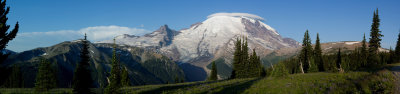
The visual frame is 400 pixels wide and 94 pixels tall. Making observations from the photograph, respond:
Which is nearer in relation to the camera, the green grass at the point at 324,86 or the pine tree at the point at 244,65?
the green grass at the point at 324,86

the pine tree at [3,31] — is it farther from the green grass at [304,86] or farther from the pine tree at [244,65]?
the pine tree at [244,65]

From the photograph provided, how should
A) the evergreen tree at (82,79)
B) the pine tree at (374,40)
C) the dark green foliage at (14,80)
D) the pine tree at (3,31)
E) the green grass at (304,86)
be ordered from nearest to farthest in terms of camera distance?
the green grass at (304,86)
the pine tree at (3,31)
the evergreen tree at (82,79)
the pine tree at (374,40)
the dark green foliage at (14,80)

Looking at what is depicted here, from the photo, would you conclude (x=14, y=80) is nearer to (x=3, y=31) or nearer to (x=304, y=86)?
(x=3, y=31)

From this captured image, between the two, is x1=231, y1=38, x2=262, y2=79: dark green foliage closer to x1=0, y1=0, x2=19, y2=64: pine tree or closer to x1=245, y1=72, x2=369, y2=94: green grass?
x1=245, y1=72, x2=369, y2=94: green grass

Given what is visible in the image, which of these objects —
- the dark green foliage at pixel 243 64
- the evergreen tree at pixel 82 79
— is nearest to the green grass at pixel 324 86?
the evergreen tree at pixel 82 79

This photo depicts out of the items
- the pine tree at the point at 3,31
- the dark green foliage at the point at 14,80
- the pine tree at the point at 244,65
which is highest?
the pine tree at the point at 3,31

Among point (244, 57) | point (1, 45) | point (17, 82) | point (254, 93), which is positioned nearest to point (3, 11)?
point (1, 45)

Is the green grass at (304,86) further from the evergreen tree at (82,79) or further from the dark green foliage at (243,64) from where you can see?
the dark green foliage at (243,64)

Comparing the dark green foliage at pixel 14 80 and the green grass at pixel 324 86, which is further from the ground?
the green grass at pixel 324 86

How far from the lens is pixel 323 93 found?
1370cm

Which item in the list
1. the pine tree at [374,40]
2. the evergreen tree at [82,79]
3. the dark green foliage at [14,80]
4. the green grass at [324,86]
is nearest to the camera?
the green grass at [324,86]

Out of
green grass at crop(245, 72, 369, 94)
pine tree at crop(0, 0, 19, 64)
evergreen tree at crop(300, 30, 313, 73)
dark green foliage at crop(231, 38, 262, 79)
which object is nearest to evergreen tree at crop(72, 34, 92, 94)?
pine tree at crop(0, 0, 19, 64)

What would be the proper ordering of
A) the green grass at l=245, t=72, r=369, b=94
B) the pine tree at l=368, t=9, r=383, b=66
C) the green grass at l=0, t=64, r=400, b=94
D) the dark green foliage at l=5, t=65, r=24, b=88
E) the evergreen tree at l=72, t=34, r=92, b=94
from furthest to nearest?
1. the dark green foliage at l=5, t=65, r=24, b=88
2. the pine tree at l=368, t=9, r=383, b=66
3. the evergreen tree at l=72, t=34, r=92, b=94
4. the green grass at l=245, t=72, r=369, b=94
5. the green grass at l=0, t=64, r=400, b=94

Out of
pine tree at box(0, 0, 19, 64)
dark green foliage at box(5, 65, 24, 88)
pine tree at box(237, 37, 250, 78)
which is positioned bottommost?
dark green foliage at box(5, 65, 24, 88)
